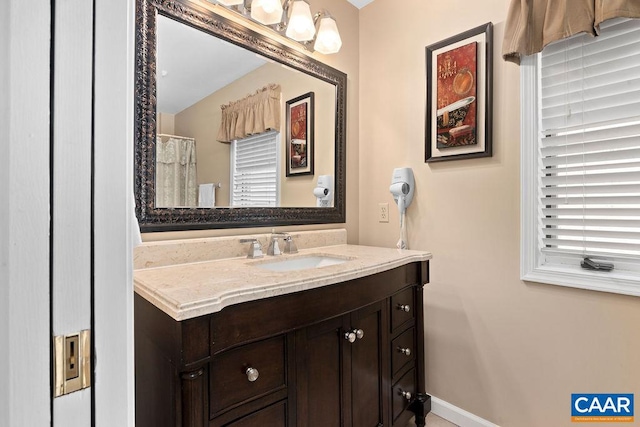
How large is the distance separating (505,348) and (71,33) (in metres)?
1.91

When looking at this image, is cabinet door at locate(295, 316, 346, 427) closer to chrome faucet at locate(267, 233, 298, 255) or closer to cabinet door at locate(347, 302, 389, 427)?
cabinet door at locate(347, 302, 389, 427)

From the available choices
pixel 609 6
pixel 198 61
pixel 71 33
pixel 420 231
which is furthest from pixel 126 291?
pixel 609 6

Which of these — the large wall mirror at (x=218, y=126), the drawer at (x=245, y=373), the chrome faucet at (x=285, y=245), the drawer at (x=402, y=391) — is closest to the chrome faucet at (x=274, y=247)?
the chrome faucet at (x=285, y=245)

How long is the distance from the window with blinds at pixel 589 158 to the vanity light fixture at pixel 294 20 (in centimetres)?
103

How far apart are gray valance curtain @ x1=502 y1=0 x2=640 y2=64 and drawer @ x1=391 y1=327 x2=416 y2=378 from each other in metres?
1.40

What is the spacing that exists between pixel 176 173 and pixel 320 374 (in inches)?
38.4

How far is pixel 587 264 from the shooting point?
4.51 ft

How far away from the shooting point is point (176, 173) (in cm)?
134

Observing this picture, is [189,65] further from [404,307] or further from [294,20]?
[404,307]

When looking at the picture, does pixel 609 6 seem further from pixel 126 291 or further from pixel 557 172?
pixel 126 291

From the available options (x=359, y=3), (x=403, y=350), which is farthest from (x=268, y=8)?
(x=403, y=350)

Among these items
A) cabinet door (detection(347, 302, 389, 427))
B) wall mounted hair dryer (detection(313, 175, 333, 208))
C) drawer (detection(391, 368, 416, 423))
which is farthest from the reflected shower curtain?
drawer (detection(391, 368, 416, 423))

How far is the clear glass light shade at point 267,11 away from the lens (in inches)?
59.4

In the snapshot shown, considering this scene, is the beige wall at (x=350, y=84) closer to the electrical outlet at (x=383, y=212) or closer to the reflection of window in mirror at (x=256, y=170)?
the electrical outlet at (x=383, y=212)
